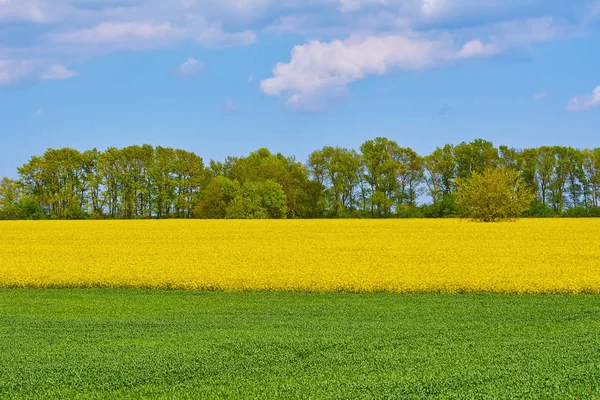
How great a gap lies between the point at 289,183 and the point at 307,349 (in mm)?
62771

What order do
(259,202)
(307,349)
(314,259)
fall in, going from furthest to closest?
(259,202) → (314,259) → (307,349)

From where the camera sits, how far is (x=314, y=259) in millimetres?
24344

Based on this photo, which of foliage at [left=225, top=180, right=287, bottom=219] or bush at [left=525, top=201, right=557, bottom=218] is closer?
foliage at [left=225, top=180, right=287, bottom=219]

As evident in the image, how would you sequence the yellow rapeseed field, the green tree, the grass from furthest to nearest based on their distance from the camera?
the green tree
the yellow rapeseed field
the grass

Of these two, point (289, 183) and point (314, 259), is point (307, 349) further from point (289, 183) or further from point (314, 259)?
point (289, 183)

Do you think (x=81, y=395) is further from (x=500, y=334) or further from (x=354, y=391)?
(x=500, y=334)

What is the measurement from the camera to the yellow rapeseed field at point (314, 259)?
19016mm

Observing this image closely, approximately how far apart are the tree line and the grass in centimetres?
4864

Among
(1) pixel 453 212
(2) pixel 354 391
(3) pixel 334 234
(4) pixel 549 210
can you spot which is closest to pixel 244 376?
(2) pixel 354 391

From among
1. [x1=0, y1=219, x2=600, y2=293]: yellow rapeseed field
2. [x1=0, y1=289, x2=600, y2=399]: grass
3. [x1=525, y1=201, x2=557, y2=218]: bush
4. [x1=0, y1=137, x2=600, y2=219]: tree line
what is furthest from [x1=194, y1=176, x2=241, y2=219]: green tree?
[x1=0, y1=289, x2=600, y2=399]: grass

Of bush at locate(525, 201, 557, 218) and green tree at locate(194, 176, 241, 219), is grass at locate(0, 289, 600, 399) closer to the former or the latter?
green tree at locate(194, 176, 241, 219)

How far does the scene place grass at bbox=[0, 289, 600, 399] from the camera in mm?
8305

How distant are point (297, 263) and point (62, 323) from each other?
10.9m

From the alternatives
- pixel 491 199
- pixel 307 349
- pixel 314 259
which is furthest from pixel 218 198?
pixel 307 349
